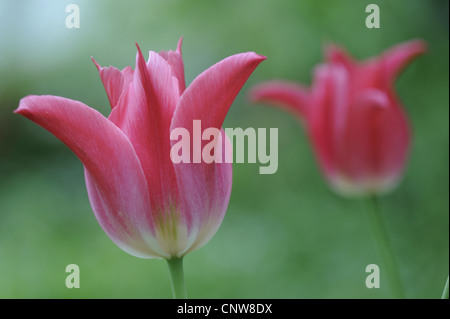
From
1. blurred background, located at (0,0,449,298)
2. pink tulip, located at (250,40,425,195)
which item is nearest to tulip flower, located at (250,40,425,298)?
pink tulip, located at (250,40,425,195)

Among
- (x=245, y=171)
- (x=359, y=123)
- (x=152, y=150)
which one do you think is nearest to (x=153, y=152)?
(x=152, y=150)

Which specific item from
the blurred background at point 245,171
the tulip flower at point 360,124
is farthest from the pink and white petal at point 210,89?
the blurred background at point 245,171

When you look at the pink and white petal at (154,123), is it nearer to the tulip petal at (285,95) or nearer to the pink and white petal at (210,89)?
the pink and white petal at (210,89)

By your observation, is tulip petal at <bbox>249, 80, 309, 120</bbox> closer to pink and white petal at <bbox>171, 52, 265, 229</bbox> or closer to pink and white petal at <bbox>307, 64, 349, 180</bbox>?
pink and white petal at <bbox>307, 64, 349, 180</bbox>

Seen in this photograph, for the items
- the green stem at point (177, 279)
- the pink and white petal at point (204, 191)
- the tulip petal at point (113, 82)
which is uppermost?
the tulip petal at point (113, 82)

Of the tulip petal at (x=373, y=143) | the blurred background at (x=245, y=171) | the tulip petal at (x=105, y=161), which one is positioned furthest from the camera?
the blurred background at (x=245, y=171)

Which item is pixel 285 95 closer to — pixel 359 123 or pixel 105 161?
pixel 359 123
